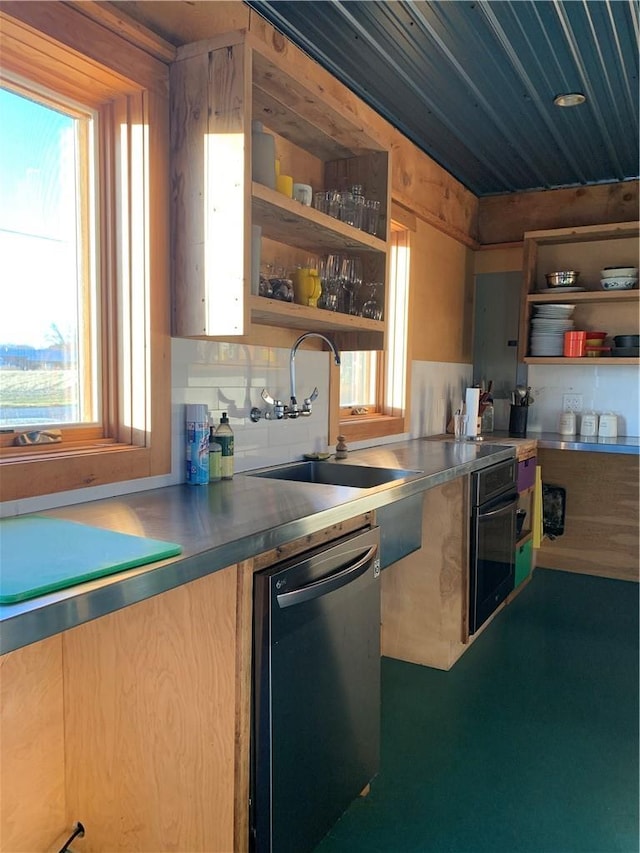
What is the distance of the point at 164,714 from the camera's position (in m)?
1.43

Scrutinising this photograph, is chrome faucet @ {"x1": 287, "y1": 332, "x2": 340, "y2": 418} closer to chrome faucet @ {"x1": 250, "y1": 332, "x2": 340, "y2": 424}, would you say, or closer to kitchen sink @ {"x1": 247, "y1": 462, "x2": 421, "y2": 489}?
chrome faucet @ {"x1": 250, "y1": 332, "x2": 340, "y2": 424}

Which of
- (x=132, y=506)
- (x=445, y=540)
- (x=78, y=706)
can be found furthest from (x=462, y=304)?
(x=78, y=706)

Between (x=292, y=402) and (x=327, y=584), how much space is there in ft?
3.15

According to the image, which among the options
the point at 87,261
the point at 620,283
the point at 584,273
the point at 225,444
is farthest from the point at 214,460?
the point at 584,273

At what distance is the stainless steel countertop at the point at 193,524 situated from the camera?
0.97 meters

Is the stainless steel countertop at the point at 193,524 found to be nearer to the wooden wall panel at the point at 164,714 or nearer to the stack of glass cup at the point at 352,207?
the wooden wall panel at the point at 164,714

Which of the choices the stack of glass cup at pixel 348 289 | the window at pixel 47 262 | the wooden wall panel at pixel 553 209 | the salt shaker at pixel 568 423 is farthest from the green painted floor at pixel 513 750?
the wooden wall panel at pixel 553 209

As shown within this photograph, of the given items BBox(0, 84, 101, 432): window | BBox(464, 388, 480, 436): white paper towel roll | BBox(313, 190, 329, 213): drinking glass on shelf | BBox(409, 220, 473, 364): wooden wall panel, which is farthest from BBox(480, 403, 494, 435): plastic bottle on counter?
BBox(0, 84, 101, 432): window

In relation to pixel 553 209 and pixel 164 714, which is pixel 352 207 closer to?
pixel 164 714

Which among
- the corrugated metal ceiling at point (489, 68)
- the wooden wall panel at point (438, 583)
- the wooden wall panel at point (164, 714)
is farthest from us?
the wooden wall panel at point (438, 583)

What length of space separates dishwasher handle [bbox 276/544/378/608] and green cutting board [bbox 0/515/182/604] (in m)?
0.36

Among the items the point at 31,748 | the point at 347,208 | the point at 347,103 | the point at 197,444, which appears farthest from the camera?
the point at 347,103

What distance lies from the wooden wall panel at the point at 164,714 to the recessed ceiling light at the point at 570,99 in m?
2.66

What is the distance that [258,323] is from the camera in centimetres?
234
